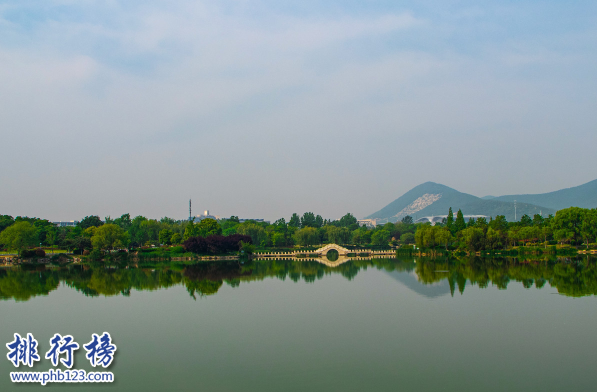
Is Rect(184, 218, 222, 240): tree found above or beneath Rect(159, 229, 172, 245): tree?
above

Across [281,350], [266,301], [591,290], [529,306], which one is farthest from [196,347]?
[591,290]

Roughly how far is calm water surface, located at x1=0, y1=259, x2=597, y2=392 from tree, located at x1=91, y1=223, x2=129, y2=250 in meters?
23.3

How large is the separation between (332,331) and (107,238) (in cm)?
4198

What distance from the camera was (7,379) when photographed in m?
10.3

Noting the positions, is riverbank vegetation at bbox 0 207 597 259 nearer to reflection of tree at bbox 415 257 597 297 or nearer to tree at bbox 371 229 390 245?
reflection of tree at bbox 415 257 597 297

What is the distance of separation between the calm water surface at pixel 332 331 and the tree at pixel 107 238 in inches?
917

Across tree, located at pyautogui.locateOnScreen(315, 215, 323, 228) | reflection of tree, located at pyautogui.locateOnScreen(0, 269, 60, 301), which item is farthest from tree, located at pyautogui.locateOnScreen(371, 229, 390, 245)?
reflection of tree, located at pyautogui.locateOnScreen(0, 269, 60, 301)

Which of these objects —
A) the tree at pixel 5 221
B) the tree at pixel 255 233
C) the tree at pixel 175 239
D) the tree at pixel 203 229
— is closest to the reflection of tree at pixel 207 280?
the tree at pixel 175 239

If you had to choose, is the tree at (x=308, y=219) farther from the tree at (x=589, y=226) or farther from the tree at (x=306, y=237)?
the tree at (x=589, y=226)

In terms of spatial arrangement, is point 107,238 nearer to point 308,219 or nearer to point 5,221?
point 5,221

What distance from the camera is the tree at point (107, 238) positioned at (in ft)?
165

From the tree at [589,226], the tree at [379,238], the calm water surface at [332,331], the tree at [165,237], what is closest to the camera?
the calm water surface at [332,331]

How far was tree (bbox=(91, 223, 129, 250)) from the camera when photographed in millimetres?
50344

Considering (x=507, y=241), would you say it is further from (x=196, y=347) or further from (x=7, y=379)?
(x=7, y=379)
